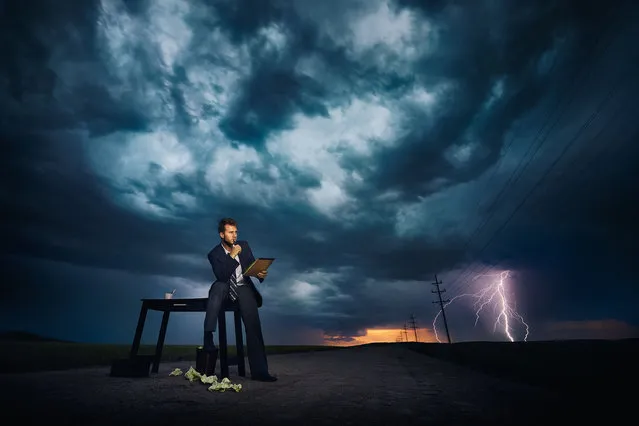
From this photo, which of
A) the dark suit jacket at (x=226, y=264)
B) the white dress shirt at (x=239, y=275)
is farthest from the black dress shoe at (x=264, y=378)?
the white dress shirt at (x=239, y=275)

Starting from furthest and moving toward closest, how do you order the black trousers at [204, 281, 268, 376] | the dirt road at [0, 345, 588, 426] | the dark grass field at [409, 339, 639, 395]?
1. the black trousers at [204, 281, 268, 376]
2. the dark grass field at [409, 339, 639, 395]
3. the dirt road at [0, 345, 588, 426]

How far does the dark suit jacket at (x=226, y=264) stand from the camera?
378 centimetres

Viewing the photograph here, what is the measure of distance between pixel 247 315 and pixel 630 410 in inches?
139

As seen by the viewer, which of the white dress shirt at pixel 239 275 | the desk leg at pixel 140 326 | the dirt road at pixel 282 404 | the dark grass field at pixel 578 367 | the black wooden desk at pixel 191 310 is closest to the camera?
the dirt road at pixel 282 404

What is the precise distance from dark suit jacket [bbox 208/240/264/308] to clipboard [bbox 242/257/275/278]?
0.20 metres

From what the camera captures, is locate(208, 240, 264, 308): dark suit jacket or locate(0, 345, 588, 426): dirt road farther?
locate(208, 240, 264, 308): dark suit jacket

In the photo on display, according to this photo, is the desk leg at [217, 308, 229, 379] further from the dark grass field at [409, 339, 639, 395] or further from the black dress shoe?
the dark grass field at [409, 339, 639, 395]

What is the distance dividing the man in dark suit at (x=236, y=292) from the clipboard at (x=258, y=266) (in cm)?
9

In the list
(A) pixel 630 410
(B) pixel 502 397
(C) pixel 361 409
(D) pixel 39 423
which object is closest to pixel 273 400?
(C) pixel 361 409

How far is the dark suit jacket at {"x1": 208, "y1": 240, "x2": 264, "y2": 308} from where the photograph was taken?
3.78 meters

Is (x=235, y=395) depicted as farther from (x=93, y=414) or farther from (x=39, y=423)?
(x=39, y=423)

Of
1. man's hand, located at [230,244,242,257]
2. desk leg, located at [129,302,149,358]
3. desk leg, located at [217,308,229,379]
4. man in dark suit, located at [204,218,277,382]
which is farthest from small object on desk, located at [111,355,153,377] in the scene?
man's hand, located at [230,244,242,257]

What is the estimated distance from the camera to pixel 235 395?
2467 mm

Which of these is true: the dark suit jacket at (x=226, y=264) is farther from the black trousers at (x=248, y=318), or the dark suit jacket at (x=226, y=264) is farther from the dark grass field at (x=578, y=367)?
the dark grass field at (x=578, y=367)
